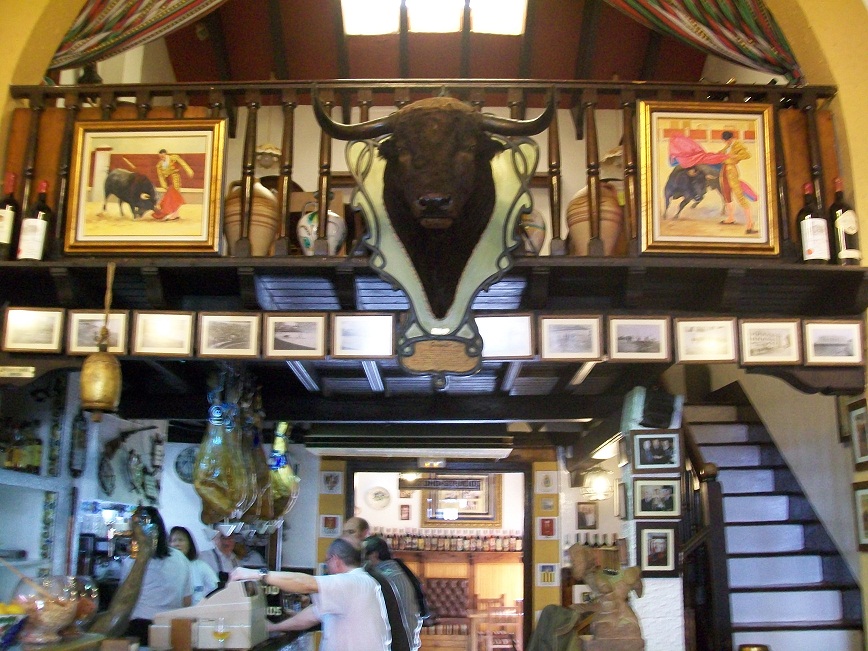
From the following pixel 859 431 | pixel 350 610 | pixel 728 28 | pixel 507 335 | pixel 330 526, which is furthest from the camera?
pixel 330 526

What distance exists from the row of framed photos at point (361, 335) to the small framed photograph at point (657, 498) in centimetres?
147

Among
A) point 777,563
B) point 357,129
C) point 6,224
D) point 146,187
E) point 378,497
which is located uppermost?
point 357,129

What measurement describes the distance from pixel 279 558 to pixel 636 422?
5.14 metres

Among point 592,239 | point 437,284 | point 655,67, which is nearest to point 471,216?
point 437,284

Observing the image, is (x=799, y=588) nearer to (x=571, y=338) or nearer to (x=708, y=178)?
(x=571, y=338)

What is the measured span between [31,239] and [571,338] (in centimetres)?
287

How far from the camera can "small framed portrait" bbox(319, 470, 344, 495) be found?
32.2 ft

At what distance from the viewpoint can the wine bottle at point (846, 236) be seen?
4.48 m

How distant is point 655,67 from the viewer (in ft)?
27.2

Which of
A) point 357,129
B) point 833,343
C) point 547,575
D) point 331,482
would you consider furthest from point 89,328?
point 547,575

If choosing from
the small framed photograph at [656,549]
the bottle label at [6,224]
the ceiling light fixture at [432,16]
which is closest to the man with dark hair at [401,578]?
the small framed photograph at [656,549]

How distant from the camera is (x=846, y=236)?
4504 mm

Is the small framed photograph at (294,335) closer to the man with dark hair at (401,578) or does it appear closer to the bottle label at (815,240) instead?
the man with dark hair at (401,578)

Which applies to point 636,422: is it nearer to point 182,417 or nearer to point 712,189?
point 712,189
